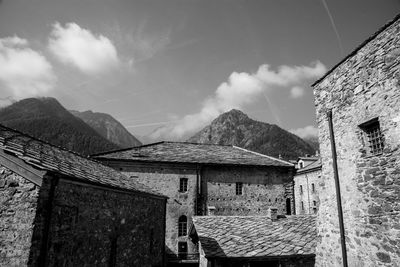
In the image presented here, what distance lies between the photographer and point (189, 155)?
22188 millimetres

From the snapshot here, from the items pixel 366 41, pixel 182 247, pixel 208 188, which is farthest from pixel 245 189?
pixel 366 41

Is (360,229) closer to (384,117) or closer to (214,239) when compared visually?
(384,117)

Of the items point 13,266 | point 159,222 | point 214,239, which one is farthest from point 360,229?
point 159,222

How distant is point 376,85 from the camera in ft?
21.1

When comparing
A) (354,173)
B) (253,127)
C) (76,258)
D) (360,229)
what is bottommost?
(76,258)

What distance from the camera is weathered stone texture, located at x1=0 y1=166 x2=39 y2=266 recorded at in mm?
5453

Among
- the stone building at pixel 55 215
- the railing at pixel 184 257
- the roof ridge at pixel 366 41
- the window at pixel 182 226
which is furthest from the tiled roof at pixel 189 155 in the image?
the roof ridge at pixel 366 41

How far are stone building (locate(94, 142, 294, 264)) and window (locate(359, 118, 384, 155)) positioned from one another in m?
13.5

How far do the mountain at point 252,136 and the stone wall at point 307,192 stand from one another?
131 feet

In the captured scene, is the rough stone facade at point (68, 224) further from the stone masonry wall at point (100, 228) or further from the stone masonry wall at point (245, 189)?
the stone masonry wall at point (245, 189)

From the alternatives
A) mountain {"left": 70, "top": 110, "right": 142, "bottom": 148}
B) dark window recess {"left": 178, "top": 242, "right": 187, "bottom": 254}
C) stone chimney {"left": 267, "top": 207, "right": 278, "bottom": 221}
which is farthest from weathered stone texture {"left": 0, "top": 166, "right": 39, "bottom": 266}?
mountain {"left": 70, "top": 110, "right": 142, "bottom": 148}

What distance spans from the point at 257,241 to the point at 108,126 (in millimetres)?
117777

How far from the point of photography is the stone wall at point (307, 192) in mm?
→ 35656

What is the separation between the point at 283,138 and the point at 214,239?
287 feet
